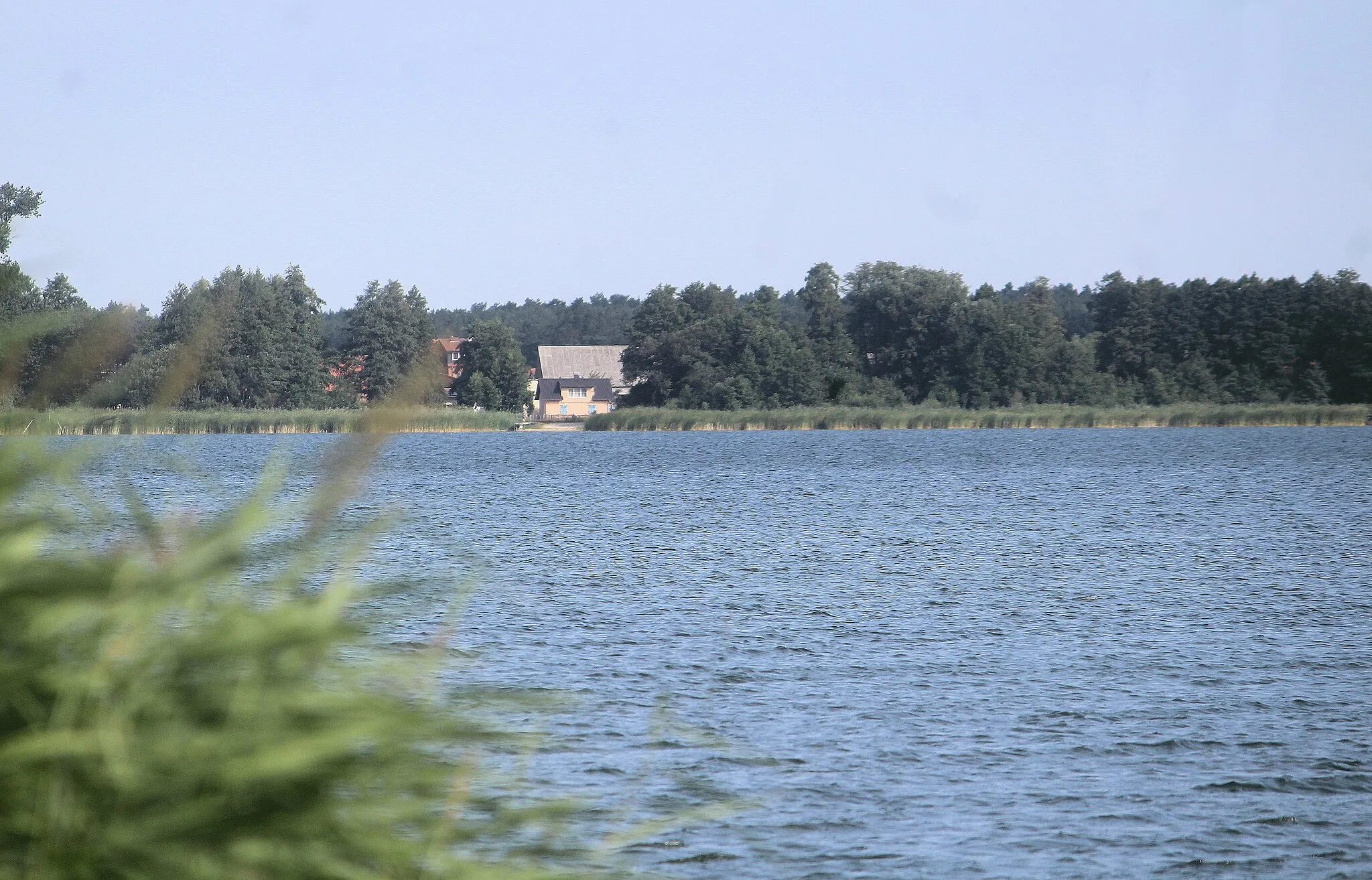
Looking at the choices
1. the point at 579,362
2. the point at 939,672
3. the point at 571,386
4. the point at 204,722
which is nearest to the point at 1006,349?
the point at 571,386

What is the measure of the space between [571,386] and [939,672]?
11409 cm

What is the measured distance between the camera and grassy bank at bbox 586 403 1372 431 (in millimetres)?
78863

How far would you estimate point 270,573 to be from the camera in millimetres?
11516

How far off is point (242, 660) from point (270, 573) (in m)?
10.1

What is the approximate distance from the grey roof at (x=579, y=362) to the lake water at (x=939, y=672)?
9644 cm

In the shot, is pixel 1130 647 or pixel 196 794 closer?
pixel 196 794

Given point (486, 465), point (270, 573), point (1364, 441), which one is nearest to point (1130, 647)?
point (270, 573)

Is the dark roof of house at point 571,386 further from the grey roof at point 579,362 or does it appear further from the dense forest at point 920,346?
the dense forest at point 920,346

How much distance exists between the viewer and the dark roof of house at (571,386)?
125 meters

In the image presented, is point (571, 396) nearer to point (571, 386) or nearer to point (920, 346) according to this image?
point (571, 386)

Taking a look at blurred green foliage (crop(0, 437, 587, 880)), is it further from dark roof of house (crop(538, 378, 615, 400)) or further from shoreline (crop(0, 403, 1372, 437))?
dark roof of house (crop(538, 378, 615, 400))

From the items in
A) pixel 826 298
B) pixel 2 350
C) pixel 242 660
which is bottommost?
pixel 242 660

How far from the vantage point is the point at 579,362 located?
129125 millimetres

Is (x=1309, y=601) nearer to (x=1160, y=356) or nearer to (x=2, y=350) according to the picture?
(x=2, y=350)
